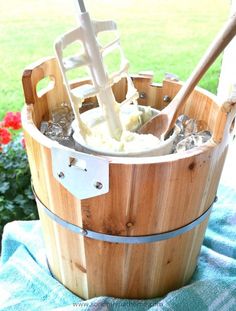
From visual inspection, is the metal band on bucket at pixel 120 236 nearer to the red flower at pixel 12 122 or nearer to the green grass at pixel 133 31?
the red flower at pixel 12 122

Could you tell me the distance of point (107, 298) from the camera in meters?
0.90

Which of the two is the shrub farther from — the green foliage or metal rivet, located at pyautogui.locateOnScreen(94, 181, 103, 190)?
metal rivet, located at pyautogui.locateOnScreen(94, 181, 103, 190)

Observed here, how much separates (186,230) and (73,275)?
0.98 feet

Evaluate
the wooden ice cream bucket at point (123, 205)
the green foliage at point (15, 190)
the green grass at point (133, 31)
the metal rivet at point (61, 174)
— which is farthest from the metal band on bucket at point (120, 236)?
the green grass at point (133, 31)

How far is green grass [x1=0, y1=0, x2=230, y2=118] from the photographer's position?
1882mm

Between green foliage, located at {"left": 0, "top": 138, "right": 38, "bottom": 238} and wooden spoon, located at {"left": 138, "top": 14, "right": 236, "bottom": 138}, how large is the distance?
0.60 m

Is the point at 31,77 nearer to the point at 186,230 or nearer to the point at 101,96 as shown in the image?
the point at 101,96

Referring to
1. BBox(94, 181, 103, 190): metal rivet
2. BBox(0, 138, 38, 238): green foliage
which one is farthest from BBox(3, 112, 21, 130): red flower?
BBox(94, 181, 103, 190): metal rivet

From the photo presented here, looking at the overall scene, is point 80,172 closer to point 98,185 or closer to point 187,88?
point 98,185

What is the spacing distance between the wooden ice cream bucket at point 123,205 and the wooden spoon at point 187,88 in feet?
0.28

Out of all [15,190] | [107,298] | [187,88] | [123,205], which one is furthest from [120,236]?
[15,190]

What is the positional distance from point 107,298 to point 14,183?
0.60m

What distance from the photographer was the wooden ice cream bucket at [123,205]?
70 centimetres

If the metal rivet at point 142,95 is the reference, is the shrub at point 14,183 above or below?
below
